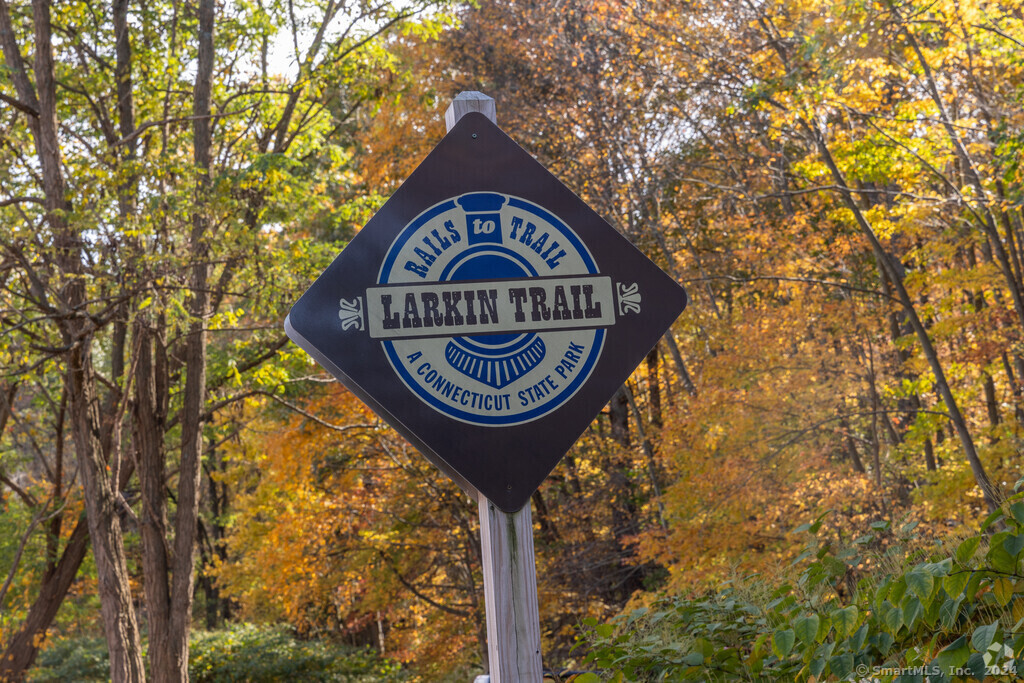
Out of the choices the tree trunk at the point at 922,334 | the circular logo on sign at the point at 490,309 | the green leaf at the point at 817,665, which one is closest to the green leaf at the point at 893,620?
the green leaf at the point at 817,665

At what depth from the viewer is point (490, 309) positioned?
1.92 meters

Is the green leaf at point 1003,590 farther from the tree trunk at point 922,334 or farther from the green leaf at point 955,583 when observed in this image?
the tree trunk at point 922,334

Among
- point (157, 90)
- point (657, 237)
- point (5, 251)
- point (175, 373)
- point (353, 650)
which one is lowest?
point (353, 650)

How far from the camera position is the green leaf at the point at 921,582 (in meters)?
2.28

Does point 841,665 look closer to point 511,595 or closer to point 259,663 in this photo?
point 511,595

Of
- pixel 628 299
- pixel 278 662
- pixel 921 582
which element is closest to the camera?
pixel 628 299

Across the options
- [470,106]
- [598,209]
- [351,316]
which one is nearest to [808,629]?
[351,316]

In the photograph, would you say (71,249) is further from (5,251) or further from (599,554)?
(599,554)

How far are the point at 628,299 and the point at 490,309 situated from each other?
0.33 m

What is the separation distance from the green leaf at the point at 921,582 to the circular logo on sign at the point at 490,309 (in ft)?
3.80

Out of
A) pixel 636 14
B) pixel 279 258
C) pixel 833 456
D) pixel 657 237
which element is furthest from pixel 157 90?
pixel 833 456

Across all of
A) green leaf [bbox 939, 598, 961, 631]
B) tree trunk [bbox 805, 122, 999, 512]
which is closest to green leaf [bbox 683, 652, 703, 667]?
green leaf [bbox 939, 598, 961, 631]

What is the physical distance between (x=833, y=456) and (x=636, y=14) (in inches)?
318

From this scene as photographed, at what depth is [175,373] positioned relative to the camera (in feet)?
39.0
